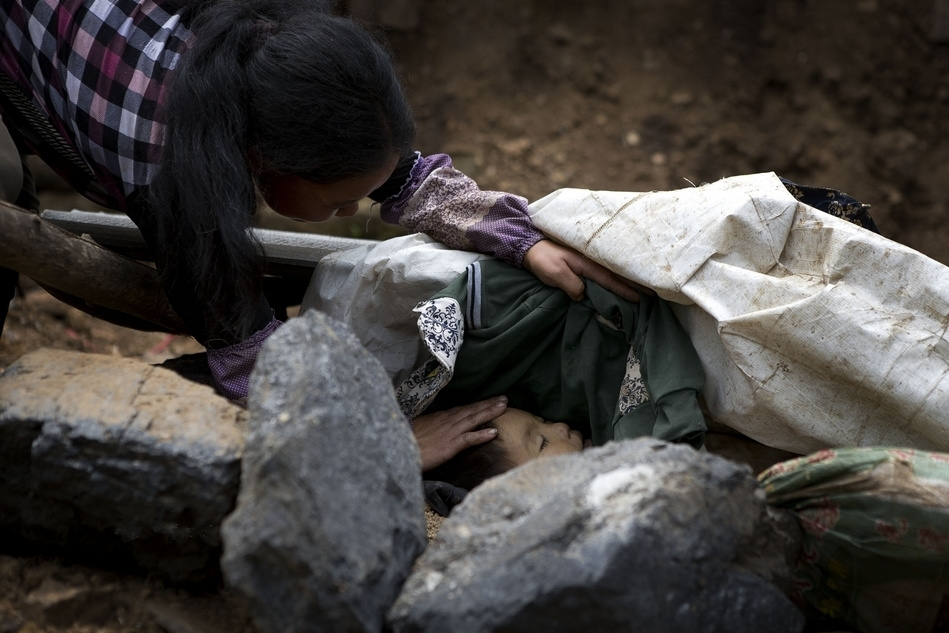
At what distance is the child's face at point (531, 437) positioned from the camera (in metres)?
1.98

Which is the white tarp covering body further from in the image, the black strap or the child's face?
the black strap

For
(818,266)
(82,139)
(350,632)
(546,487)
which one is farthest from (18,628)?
(818,266)

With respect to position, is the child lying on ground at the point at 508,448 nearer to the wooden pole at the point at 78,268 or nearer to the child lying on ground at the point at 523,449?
the child lying on ground at the point at 523,449

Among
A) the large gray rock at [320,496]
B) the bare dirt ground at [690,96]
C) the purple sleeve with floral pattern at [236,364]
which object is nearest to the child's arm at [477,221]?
the purple sleeve with floral pattern at [236,364]

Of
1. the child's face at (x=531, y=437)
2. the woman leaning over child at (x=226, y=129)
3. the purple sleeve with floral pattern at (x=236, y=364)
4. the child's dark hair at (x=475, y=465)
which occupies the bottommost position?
the child's dark hair at (x=475, y=465)

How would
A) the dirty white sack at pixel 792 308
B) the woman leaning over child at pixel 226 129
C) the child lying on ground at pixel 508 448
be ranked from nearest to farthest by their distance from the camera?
1. the dirty white sack at pixel 792 308
2. the woman leaning over child at pixel 226 129
3. the child lying on ground at pixel 508 448

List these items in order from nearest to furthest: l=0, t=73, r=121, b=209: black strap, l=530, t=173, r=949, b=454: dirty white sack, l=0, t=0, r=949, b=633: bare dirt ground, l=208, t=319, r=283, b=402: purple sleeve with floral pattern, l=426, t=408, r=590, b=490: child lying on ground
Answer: l=530, t=173, r=949, b=454: dirty white sack → l=208, t=319, r=283, b=402: purple sleeve with floral pattern → l=426, t=408, r=590, b=490: child lying on ground → l=0, t=73, r=121, b=209: black strap → l=0, t=0, r=949, b=633: bare dirt ground

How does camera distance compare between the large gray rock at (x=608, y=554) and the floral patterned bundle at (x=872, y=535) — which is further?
the floral patterned bundle at (x=872, y=535)

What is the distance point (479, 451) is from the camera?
2.00 m

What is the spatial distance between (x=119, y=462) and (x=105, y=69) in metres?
0.91

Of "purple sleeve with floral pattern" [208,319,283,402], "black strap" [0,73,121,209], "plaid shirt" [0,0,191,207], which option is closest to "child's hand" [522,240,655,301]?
"purple sleeve with floral pattern" [208,319,283,402]

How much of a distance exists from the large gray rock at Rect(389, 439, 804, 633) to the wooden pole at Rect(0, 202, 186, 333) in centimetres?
112

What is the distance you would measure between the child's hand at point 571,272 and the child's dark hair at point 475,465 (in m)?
0.36

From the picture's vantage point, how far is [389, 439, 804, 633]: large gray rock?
3.76ft
